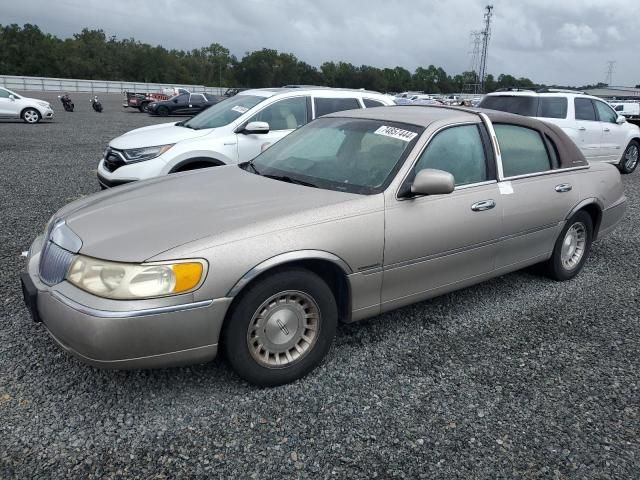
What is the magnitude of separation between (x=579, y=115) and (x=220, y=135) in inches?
309

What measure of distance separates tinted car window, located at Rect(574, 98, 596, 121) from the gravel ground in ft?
25.1

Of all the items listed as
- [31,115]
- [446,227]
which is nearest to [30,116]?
[31,115]

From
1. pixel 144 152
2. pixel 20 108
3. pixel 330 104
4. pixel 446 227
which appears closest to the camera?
pixel 446 227

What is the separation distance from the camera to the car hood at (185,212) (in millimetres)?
2711

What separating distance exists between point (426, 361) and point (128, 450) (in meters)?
1.85

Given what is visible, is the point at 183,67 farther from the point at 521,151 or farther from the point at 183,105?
the point at 521,151

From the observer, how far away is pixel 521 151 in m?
4.31

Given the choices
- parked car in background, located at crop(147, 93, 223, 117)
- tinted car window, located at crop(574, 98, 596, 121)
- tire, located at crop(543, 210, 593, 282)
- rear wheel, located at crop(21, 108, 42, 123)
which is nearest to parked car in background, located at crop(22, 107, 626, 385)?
tire, located at crop(543, 210, 593, 282)

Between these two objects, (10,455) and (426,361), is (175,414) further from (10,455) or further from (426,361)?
(426,361)

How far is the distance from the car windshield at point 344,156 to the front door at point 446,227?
7.1 inches

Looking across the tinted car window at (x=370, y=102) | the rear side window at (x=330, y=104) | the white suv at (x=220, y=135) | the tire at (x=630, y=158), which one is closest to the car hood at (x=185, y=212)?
the white suv at (x=220, y=135)

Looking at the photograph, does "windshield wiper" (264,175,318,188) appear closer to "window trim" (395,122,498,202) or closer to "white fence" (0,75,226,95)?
"window trim" (395,122,498,202)

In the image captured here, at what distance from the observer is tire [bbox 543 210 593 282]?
15.3 ft

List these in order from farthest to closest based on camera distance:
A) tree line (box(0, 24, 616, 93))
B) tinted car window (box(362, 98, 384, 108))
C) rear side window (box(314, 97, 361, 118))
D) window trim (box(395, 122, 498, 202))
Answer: tree line (box(0, 24, 616, 93)), tinted car window (box(362, 98, 384, 108)), rear side window (box(314, 97, 361, 118)), window trim (box(395, 122, 498, 202))
